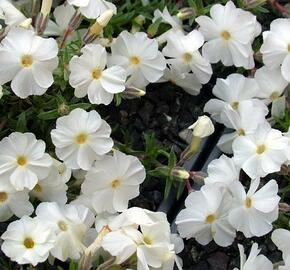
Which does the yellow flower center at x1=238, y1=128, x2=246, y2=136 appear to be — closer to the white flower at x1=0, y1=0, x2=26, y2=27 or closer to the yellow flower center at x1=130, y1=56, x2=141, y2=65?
the yellow flower center at x1=130, y1=56, x2=141, y2=65

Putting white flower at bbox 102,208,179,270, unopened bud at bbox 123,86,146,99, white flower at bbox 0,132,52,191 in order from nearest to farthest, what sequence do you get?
white flower at bbox 102,208,179,270 < white flower at bbox 0,132,52,191 < unopened bud at bbox 123,86,146,99

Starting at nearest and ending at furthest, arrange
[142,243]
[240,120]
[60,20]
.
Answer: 1. [142,243]
2. [240,120]
3. [60,20]

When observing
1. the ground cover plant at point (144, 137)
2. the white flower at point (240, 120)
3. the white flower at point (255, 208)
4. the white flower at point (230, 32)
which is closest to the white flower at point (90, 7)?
the ground cover plant at point (144, 137)

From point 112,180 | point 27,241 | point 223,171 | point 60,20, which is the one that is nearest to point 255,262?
point 223,171

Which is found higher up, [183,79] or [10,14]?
[10,14]

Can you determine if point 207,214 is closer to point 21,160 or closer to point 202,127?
point 202,127

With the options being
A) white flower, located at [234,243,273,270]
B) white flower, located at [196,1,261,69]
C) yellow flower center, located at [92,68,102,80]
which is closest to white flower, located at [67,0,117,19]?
yellow flower center, located at [92,68,102,80]

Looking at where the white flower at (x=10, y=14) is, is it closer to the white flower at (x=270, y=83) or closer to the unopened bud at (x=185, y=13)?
the unopened bud at (x=185, y=13)
